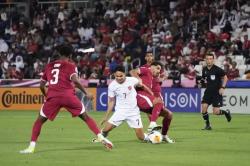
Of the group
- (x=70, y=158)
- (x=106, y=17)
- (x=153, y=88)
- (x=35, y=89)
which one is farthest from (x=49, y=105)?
(x=106, y=17)

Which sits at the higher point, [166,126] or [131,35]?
[131,35]

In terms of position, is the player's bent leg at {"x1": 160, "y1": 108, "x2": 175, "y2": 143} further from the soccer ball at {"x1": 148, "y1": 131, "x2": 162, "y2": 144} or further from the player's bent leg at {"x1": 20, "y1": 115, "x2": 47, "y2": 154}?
the player's bent leg at {"x1": 20, "y1": 115, "x2": 47, "y2": 154}

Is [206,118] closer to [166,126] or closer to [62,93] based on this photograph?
[166,126]

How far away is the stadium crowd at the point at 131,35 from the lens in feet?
104

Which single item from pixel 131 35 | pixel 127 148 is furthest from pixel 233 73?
pixel 127 148

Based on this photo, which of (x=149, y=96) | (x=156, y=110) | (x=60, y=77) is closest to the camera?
(x=60, y=77)

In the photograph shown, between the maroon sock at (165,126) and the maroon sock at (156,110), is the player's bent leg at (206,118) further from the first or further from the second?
the maroon sock at (165,126)

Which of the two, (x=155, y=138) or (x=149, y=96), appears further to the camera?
(x=149, y=96)

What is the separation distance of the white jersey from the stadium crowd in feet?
46.3

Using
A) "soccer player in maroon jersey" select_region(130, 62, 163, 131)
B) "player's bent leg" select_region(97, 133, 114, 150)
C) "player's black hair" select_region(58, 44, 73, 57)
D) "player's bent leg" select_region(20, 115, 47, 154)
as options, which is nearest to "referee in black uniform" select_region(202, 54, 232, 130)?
"soccer player in maroon jersey" select_region(130, 62, 163, 131)

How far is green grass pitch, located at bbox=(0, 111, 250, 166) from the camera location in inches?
476

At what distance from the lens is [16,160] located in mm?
12234

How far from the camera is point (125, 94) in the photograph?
15.5 m

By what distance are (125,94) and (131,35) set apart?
20329 mm
